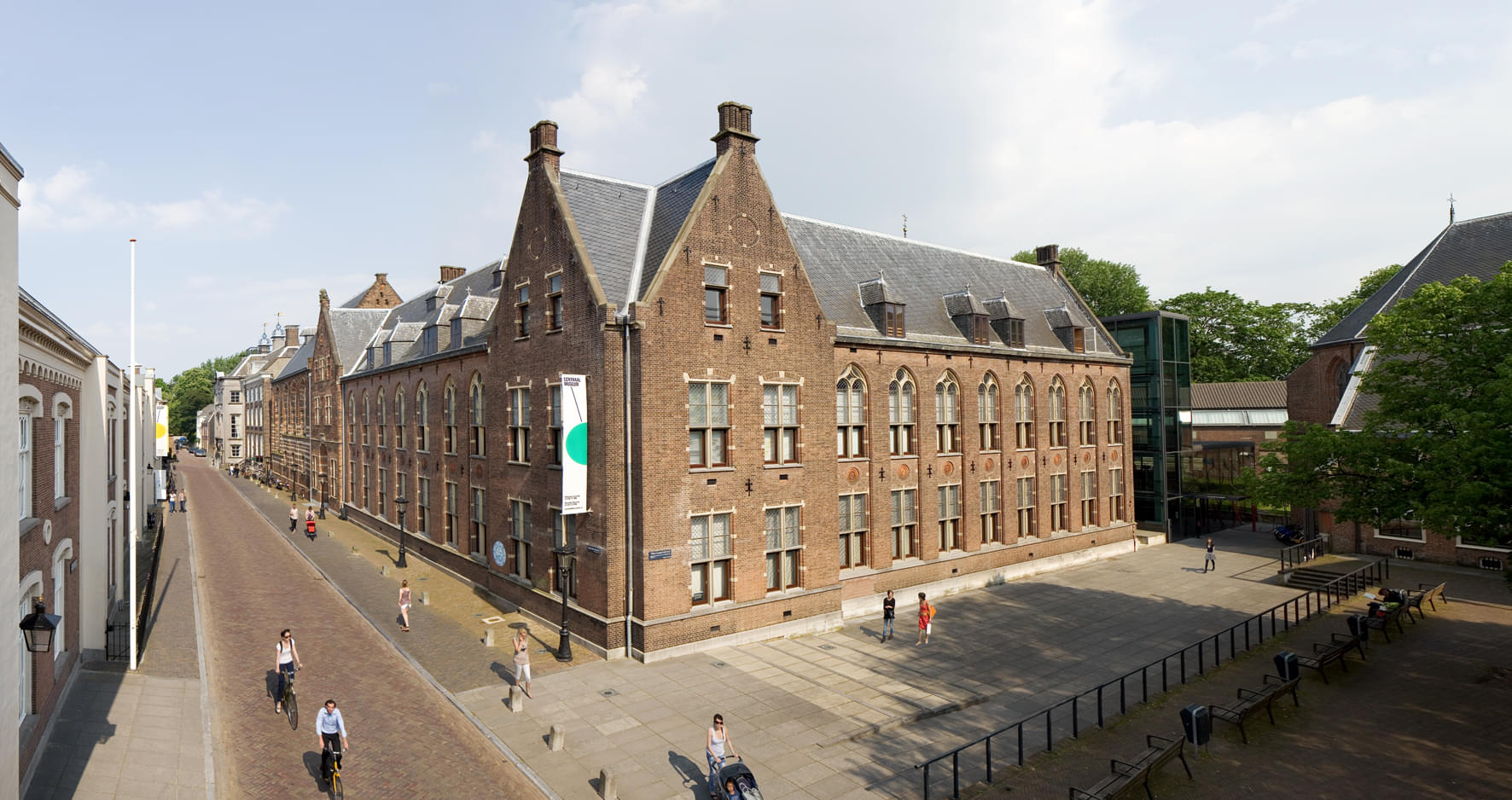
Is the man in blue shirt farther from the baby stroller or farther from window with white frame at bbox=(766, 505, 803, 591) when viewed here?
window with white frame at bbox=(766, 505, 803, 591)

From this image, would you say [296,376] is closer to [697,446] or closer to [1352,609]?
[697,446]

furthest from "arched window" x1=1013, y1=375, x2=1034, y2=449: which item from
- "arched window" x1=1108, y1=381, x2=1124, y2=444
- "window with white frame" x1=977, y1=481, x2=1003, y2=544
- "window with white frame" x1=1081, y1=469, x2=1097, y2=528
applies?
"arched window" x1=1108, y1=381, x2=1124, y2=444

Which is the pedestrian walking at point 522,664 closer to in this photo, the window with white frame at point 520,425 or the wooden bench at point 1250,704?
the window with white frame at point 520,425

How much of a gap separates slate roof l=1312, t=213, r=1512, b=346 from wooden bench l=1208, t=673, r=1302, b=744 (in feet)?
85.2

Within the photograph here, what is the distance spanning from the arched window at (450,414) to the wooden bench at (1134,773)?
90.3 feet

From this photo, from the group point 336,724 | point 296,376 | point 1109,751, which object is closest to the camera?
point 336,724

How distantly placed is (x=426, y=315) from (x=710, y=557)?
30.6 m

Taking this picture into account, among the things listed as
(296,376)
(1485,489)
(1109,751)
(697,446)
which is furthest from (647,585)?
(296,376)

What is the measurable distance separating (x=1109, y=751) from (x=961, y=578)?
15.7 m

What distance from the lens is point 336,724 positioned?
1382 cm

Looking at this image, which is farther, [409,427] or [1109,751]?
[409,427]

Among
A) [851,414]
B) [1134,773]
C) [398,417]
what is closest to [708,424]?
[851,414]

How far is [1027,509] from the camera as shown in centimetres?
3462

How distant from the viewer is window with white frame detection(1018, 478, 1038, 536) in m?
34.2
